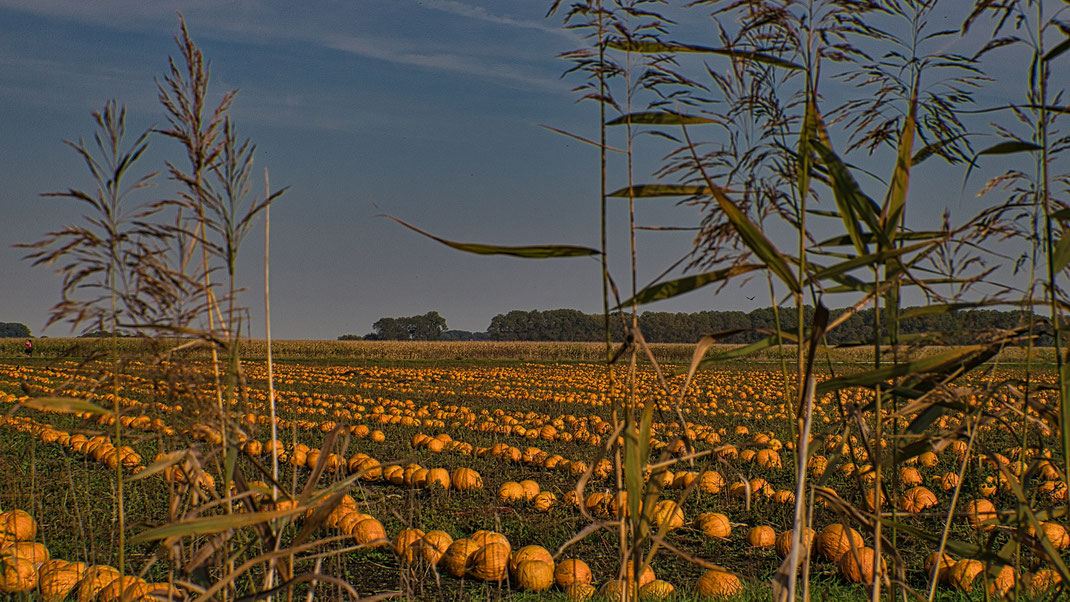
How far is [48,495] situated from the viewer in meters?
5.20

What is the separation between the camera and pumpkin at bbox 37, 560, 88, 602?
2951 millimetres

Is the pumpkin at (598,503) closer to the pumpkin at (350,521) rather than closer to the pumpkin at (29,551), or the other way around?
the pumpkin at (350,521)

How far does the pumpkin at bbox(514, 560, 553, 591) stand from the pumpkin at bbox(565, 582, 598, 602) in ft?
0.62

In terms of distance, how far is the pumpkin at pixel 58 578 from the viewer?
2951 mm

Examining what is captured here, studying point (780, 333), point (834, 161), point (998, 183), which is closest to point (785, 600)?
point (780, 333)

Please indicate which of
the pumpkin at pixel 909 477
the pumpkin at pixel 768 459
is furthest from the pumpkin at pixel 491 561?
the pumpkin at pixel 909 477

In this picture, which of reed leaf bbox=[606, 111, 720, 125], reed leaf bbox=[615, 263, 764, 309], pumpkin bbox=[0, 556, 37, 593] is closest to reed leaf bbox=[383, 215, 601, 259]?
reed leaf bbox=[615, 263, 764, 309]

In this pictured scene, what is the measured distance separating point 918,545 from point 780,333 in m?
3.62

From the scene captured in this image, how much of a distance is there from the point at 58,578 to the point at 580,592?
2.14 meters

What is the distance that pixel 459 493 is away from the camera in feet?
19.2

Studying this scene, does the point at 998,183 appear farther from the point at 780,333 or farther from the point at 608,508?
the point at 608,508

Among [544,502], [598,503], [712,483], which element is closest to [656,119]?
[598,503]

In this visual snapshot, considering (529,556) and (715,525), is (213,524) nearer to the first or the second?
(529,556)

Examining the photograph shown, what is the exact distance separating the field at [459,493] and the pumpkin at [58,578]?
0.40 feet
